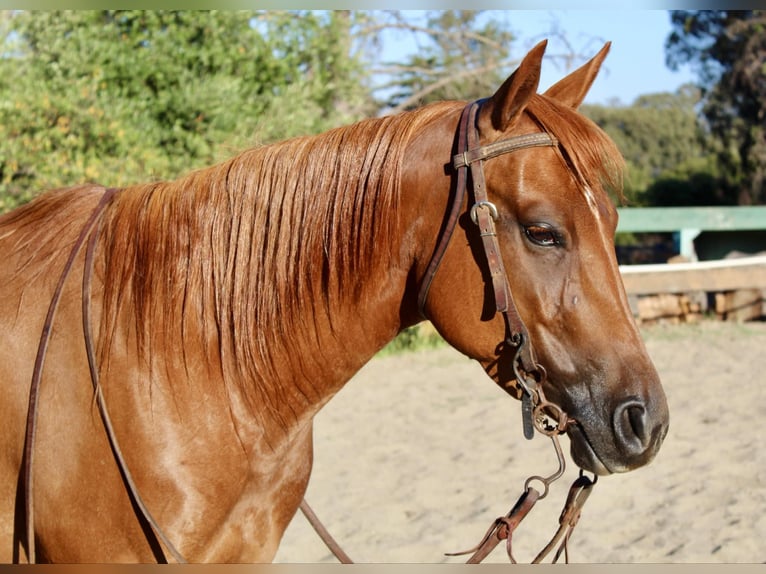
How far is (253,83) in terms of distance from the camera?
7.88m

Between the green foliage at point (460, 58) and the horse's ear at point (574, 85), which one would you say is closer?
the horse's ear at point (574, 85)

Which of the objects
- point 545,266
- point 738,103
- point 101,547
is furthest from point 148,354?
point 738,103

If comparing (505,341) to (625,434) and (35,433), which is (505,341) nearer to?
(625,434)

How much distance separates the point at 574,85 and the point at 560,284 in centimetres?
65

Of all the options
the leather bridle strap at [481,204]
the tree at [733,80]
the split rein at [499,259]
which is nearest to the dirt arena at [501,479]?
the split rein at [499,259]

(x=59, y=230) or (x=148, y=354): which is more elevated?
(x=59, y=230)

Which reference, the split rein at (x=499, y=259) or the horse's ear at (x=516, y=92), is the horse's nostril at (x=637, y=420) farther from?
the horse's ear at (x=516, y=92)

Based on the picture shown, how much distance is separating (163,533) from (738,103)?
17746mm

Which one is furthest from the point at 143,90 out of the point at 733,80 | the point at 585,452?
the point at 733,80

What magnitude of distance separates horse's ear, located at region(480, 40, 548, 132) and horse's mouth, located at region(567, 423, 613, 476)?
0.72 metres

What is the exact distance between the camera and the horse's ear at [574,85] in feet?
6.50

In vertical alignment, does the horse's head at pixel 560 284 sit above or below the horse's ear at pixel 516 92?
below

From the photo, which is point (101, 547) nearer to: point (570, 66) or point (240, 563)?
point (240, 563)

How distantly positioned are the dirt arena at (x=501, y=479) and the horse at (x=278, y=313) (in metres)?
2.11
